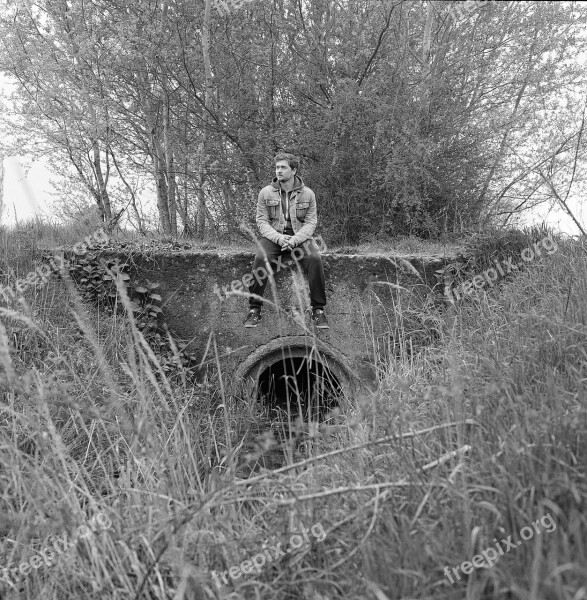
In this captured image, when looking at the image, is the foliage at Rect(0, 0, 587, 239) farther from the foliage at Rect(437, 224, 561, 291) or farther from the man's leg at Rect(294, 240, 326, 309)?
the man's leg at Rect(294, 240, 326, 309)

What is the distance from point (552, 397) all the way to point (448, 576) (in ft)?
2.84

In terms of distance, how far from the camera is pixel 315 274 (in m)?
6.37

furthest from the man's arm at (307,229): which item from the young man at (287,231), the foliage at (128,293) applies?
the foliage at (128,293)

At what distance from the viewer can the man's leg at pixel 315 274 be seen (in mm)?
6352

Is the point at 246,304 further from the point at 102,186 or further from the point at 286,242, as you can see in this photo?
the point at 102,186

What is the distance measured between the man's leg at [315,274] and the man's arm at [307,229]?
112mm

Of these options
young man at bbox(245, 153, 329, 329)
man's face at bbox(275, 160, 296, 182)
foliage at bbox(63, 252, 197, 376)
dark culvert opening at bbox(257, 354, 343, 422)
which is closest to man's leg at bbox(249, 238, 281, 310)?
young man at bbox(245, 153, 329, 329)

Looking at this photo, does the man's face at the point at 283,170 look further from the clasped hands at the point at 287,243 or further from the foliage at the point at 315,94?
the foliage at the point at 315,94

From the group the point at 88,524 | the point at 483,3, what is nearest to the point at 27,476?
the point at 88,524

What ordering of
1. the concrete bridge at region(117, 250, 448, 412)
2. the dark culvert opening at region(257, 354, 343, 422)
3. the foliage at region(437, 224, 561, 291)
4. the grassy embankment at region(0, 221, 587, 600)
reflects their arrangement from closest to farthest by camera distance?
the grassy embankment at region(0, 221, 587, 600) → the dark culvert opening at region(257, 354, 343, 422) → the foliage at region(437, 224, 561, 291) → the concrete bridge at region(117, 250, 448, 412)

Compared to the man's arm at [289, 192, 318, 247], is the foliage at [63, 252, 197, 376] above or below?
below

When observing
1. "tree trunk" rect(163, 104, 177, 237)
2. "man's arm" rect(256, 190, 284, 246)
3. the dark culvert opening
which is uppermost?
"tree trunk" rect(163, 104, 177, 237)

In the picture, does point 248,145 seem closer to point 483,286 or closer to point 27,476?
point 483,286

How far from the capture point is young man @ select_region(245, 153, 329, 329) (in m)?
6.39
